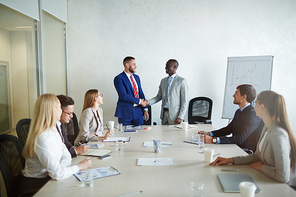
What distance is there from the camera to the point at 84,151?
6.89 feet

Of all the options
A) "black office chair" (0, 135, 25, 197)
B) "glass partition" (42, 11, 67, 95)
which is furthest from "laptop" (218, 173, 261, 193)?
"glass partition" (42, 11, 67, 95)

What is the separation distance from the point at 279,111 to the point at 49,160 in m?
1.55

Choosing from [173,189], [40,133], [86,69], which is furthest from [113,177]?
[86,69]

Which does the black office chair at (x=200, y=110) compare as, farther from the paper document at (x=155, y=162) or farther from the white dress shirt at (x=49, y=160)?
the white dress shirt at (x=49, y=160)

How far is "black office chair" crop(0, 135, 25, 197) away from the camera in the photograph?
5.24 feet

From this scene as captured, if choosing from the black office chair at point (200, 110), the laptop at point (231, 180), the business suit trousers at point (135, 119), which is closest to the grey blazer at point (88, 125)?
the business suit trousers at point (135, 119)

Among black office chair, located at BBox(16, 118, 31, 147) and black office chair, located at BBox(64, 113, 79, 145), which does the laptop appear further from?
black office chair, located at BBox(64, 113, 79, 145)

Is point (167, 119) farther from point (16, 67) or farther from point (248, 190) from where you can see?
point (248, 190)

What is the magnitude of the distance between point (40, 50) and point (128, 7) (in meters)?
1.96

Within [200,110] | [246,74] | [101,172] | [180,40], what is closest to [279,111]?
[101,172]

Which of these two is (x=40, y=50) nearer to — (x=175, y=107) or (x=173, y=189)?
(x=175, y=107)

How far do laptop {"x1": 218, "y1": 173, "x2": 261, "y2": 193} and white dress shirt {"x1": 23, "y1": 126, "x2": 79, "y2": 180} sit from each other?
0.97m

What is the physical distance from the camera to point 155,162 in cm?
185

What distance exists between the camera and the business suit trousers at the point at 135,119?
13.0 feet
